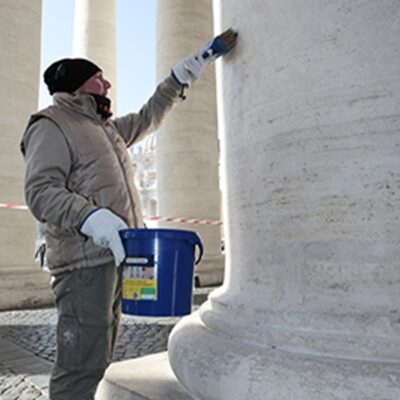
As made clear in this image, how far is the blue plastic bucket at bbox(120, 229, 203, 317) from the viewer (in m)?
3.84

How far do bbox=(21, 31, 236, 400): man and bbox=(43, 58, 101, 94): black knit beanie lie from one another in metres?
0.01

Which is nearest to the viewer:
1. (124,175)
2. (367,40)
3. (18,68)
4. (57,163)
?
(367,40)

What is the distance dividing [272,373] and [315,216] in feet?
4.16

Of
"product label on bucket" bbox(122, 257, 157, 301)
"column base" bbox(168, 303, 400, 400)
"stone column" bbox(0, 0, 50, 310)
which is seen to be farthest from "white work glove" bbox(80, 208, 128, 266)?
"stone column" bbox(0, 0, 50, 310)

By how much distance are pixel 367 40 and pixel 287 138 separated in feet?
3.24

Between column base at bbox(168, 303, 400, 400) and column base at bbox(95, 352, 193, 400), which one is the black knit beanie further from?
column base at bbox(95, 352, 193, 400)

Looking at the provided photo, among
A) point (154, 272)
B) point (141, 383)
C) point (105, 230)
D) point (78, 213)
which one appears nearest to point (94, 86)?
point (78, 213)

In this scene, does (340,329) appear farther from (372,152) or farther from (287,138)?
(287,138)

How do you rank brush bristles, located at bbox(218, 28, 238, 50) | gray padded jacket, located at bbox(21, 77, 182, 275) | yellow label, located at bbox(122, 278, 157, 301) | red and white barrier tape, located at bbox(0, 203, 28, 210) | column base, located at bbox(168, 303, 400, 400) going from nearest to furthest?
column base, located at bbox(168, 303, 400, 400), yellow label, located at bbox(122, 278, 157, 301), gray padded jacket, located at bbox(21, 77, 182, 275), brush bristles, located at bbox(218, 28, 238, 50), red and white barrier tape, located at bbox(0, 203, 28, 210)

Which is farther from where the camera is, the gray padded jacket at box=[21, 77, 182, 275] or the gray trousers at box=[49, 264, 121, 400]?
the gray trousers at box=[49, 264, 121, 400]

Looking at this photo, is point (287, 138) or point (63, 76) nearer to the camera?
point (287, 138)

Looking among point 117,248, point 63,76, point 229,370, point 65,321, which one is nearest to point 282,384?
point 229,370

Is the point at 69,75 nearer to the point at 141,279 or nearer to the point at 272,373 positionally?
the point at 141,279

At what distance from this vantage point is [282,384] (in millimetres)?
3254
